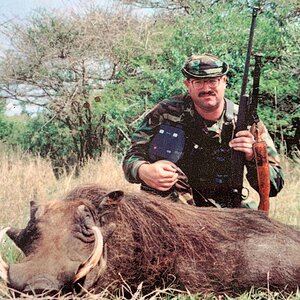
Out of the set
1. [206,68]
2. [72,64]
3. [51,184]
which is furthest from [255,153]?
[72,64]

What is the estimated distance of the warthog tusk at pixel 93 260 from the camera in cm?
227

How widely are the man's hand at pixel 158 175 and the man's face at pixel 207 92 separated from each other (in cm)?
38

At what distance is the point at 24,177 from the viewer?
4738mm

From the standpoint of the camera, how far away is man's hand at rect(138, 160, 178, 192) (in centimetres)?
324

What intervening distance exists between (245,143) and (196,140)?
0.37 meters

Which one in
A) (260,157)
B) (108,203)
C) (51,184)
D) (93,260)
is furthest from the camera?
(51,184)

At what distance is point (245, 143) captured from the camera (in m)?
3.27

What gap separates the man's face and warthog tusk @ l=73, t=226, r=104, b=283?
1301 mm

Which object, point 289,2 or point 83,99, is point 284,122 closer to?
point 289,2

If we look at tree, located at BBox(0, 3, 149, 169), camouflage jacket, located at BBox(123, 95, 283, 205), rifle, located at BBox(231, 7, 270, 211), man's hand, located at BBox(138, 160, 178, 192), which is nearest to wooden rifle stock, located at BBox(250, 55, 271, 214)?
rifle, located at BBox(231, 7, 270, 211)

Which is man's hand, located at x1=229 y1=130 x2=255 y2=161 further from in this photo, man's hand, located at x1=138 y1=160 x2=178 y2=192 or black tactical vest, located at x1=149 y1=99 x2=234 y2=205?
man's hand, located at x1=138 y1=160 x2=178 y2=192

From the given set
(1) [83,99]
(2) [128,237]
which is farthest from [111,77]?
(2) [128,237]

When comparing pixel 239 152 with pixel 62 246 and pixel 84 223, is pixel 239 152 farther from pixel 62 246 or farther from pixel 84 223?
pixel 62 246

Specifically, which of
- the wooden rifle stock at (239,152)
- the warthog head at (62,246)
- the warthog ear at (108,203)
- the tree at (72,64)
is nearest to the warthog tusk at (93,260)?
the warthog head at (62,246)
